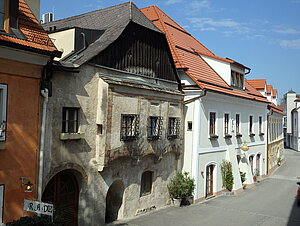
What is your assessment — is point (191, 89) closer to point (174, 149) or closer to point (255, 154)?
point (174, 149)

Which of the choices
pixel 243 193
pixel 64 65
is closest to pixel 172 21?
pixel 243 193

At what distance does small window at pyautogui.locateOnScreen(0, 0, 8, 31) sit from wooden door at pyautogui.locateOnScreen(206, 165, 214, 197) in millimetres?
13612

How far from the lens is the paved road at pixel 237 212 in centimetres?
1372

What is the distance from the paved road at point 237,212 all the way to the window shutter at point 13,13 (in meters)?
8.23

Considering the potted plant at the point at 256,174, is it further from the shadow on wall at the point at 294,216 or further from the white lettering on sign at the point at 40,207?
the white lettering on sign at the point at 40,207

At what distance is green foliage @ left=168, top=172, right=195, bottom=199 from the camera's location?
15.9 m

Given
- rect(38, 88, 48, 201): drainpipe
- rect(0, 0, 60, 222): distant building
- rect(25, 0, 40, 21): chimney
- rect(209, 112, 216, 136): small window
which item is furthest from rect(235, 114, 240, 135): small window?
rect(0, 0, 60, 222): distant building

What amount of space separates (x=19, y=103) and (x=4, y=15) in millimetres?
2342

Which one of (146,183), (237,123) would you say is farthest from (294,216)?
(237,123)

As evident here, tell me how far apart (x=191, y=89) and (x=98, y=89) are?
7.09 metres

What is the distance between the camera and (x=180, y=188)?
628 inches

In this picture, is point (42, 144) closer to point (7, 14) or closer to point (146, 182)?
point (7, 14)

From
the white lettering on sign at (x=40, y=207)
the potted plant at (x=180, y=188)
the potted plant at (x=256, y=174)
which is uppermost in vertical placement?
the white lettering on sign at (x=40, y=207)

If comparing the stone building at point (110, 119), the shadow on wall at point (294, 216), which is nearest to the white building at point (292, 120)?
the shadow on wall at point (294, 216)
